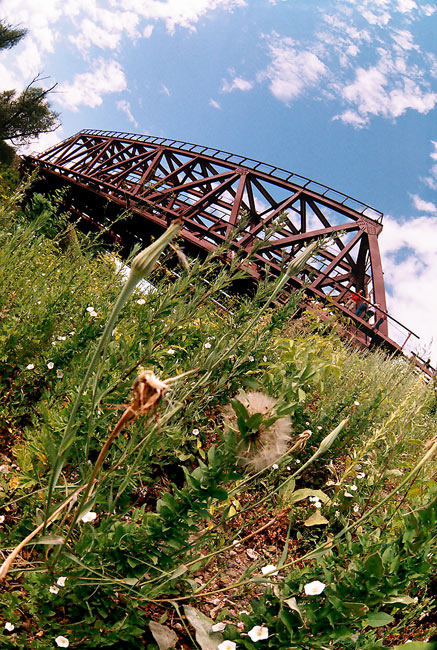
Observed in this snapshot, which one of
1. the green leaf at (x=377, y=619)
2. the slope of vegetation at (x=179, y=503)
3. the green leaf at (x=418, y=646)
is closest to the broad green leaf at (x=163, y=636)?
the slope of vegetation at (x=179, y=503)

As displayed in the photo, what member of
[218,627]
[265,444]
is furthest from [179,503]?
[218,627]

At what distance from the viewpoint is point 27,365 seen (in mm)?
2412

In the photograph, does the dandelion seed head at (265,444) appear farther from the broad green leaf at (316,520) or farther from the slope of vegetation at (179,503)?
the broad green leaf at (316,520)

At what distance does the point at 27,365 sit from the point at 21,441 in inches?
19.6

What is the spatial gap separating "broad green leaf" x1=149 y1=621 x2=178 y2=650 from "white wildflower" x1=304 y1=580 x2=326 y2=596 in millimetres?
585

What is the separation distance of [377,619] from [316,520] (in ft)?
3.98

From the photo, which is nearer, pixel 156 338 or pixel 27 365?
pixel 156 338

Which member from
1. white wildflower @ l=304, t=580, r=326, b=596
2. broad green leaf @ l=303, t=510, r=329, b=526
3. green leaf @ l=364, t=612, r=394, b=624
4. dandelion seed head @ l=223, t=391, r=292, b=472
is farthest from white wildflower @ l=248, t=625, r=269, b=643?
broad green leaf @ l=303, t=510, r=329, b=526

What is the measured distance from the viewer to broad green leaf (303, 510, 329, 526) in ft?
7.34

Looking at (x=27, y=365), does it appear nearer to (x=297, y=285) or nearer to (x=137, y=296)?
(x=137, y=296)

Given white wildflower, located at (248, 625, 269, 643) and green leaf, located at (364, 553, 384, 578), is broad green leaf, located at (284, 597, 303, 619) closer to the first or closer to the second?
white wildflower, located at (248, 625, 269, 643)

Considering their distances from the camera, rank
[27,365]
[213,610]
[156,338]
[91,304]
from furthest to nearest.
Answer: [91,304], [27,365], [156,338], [213,610]

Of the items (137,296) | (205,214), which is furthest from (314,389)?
(205,214)

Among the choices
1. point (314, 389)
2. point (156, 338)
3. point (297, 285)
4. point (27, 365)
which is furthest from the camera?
point (297, 285)
